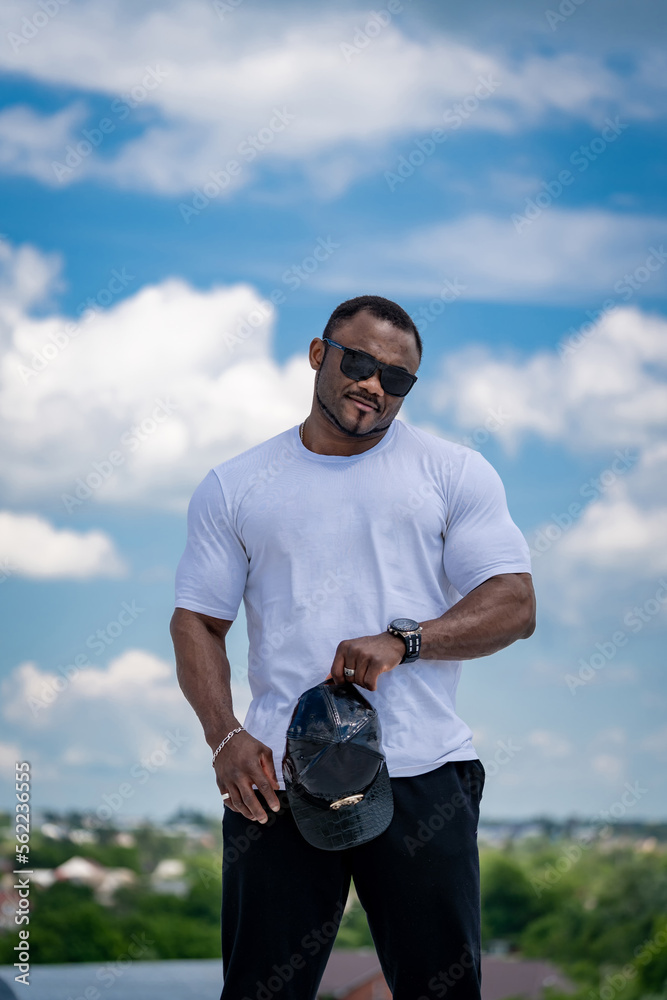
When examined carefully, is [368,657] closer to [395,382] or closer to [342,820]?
[342,820]

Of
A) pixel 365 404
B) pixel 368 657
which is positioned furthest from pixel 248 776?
pixel 365 404

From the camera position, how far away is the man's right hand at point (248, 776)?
1.97 meters

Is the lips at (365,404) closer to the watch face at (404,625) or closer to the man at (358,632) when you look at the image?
the man at (358,632)

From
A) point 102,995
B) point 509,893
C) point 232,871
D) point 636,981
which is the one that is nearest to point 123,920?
point 509,893

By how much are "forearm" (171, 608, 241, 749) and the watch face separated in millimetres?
386

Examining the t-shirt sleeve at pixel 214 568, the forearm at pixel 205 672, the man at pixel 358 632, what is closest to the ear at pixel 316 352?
the man at pixel 358 632

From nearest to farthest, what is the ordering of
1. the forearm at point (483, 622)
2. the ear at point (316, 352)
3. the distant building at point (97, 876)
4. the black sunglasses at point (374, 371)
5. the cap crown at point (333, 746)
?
the cap crown at point (333, 746)
the forearm at point (483, 622)
the black sunglasses at point (374, 371)
the ear at point (316, 352)
the distant building at point (97, 876)

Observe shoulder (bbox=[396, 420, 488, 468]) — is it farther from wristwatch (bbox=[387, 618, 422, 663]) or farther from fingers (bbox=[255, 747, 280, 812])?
fingers (bbox=[255, 747, 280, 812])

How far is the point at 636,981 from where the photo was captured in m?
16.8

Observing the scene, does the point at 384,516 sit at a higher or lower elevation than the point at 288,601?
higher

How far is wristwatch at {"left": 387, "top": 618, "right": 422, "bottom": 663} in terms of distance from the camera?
6.42ft

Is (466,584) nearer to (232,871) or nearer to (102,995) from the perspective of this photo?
(232,871)

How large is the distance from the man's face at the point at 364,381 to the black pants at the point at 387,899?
72cm

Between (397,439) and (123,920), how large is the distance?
16869 mm
